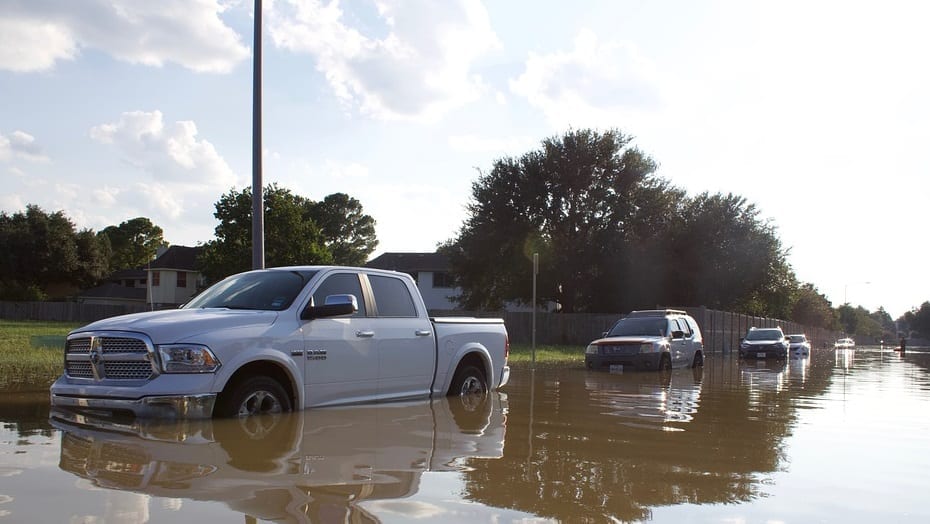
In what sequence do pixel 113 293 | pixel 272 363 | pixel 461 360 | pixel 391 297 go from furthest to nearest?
pixel 113 293 < pixel 461 360 < pixel 391 297 < pixel 272 363

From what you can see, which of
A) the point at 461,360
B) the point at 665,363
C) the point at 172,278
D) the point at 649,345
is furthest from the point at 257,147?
the point at 172,278

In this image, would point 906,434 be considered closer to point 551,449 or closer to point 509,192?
point 551,449

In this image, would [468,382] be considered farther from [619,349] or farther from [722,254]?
[722,254]

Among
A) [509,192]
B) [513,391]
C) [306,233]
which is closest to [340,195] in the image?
[306,233]

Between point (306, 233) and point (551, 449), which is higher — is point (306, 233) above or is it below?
above

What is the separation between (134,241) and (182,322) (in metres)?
106

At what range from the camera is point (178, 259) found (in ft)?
250

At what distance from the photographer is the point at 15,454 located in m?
6.14

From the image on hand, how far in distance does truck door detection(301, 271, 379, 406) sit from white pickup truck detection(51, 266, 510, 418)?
1 cm

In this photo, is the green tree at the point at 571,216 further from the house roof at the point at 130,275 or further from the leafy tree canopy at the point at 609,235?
the house roof at the point at 130,275

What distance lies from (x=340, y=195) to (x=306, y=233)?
141 ft

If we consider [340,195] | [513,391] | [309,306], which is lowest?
[513,391]

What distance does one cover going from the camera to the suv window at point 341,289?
28.2ft

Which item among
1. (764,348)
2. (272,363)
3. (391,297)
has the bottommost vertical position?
(764,348)
